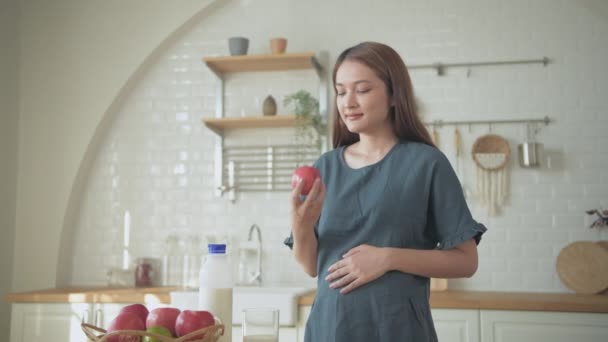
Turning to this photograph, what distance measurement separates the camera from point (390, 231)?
1.43 m

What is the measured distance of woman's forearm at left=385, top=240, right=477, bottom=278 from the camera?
1.38 meters

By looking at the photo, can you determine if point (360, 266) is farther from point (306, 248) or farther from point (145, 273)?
point (145, 273)

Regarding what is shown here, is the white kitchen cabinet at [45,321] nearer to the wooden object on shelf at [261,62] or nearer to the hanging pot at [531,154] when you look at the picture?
the wooden object on shelf at [261,62]

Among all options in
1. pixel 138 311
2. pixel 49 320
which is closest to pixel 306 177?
pixel 138 311

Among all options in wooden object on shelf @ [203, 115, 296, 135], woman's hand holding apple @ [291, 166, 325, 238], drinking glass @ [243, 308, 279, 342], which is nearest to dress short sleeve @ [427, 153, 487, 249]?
woman's hand holding apple @ [291, 166, 325, 238]

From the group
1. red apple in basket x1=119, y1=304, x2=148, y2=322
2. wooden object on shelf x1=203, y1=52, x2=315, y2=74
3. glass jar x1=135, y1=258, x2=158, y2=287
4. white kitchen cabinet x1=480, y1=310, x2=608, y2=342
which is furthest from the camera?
glass jar x1=135, y1=258, x2=158, y2=287

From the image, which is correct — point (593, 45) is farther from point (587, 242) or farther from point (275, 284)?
point (275, 284)

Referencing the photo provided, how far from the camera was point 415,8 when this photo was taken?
4.01 m

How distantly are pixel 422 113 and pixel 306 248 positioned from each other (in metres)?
2.59

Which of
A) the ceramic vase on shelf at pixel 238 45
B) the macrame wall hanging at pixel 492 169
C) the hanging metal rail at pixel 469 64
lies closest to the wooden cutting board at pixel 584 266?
the macrame wall hanging at pixel 492 169

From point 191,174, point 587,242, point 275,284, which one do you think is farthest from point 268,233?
point 587,242

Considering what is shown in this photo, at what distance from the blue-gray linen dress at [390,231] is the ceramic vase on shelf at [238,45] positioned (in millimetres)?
2553

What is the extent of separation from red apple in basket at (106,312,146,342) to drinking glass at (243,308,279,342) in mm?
191

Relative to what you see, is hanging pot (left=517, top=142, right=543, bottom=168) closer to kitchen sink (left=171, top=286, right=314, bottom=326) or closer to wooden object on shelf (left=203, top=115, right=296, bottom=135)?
wooden object on shelf (left=203, top=115, right=296, bottom=135)
